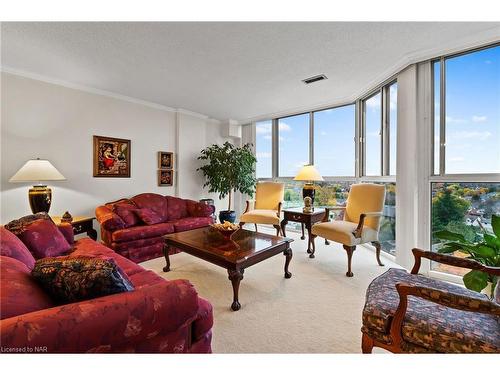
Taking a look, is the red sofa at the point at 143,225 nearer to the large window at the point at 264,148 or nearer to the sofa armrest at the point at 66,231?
the sofa armrest at the point at 66,231

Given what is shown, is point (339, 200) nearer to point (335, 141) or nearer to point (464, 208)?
point (335, 141)

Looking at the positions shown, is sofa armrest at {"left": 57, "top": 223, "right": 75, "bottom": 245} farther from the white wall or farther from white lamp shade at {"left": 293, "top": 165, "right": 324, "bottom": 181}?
white lamp shade at {"left": 293, "top": 165, "right": 324, "bottom": 181}

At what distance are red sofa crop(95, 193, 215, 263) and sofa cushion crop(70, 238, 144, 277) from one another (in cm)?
47

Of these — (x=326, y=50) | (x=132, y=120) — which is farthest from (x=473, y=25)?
(x=132, y=120)

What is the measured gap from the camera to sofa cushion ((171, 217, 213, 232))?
11.3ft

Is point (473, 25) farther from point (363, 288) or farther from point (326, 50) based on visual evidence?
point (363, 288)

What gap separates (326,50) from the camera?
2457 mm

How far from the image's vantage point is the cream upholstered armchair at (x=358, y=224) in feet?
8.95

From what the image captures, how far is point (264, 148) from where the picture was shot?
5531 millimetres

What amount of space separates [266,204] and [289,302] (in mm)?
2393

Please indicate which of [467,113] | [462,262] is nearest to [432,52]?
[467,113]

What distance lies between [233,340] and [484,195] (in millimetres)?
2827

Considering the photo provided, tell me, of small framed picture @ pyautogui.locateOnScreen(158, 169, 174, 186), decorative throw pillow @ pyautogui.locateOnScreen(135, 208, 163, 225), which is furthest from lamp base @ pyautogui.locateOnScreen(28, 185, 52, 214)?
small framed picture @ pyautogui.locateOnScreen(158, 169, 174, 186)

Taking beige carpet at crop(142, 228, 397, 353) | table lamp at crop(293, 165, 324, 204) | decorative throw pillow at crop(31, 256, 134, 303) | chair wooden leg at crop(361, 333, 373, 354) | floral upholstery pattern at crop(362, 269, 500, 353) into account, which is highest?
table lamp at crop(293, 165, 324, 204)
